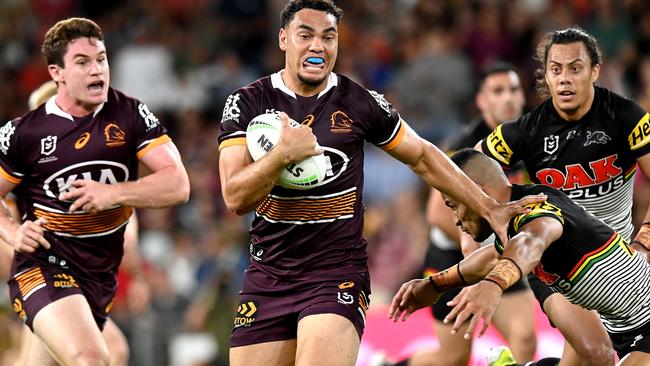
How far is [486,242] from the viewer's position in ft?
28.6

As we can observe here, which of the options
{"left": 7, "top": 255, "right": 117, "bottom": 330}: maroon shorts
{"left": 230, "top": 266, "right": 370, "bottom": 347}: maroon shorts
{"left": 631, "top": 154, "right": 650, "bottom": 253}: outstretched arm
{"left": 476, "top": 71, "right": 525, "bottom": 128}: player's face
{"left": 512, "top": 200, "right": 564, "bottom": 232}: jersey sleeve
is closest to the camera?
{"left": 512, "top": 200, "right": 564, "bottom": 232}: jersey sleeve

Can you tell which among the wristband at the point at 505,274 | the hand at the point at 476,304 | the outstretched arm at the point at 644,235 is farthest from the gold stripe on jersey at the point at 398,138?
the outstretched arm at the point at 644,235

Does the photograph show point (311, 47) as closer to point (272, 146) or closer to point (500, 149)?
point (272, 146)

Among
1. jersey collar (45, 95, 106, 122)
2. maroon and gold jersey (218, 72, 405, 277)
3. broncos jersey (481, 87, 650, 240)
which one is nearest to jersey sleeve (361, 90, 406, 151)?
maroon and gold jersey (218, 72, 405, 277)

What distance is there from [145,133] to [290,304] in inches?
62.1

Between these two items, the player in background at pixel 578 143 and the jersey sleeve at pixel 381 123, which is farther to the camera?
the player in background at pixel 578 143

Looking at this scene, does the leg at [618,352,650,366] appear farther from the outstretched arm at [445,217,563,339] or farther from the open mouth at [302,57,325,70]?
the open mouth at [302,57,325,70]

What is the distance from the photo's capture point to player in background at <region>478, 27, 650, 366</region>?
7.19 m

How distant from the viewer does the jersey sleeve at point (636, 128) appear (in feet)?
23.6

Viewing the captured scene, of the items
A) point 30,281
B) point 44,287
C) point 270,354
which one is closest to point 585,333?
point 270,354

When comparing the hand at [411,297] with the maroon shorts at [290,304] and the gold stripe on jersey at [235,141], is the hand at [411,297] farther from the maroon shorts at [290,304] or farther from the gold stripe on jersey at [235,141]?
the gold stripe on jersey at [235,141]

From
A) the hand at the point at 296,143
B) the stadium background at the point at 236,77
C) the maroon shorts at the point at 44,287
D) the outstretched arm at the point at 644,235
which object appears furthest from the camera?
the stadium background at the point at 236,77

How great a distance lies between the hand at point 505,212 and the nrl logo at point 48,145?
2.70 metres

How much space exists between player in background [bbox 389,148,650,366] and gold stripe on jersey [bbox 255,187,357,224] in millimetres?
581
